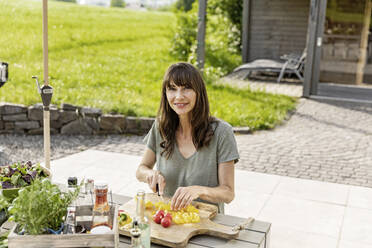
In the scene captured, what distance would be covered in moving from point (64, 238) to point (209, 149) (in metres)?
0.96

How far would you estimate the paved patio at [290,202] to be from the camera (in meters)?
Result: 3.10

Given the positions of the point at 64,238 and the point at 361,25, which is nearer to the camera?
the point at 64,238

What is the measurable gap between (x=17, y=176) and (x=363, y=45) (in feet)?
26.8

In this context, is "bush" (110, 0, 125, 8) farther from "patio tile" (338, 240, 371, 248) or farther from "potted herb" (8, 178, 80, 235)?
"potted herb" (8, 178, 80, 235)

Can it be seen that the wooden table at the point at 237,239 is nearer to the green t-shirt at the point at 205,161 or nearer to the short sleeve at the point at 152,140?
the green t-shirt at the point at 205,161

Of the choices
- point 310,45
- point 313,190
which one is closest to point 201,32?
point 310,45

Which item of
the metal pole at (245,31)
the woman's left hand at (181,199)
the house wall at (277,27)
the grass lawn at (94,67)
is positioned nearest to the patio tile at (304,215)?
the woman's left hand at (181,199)

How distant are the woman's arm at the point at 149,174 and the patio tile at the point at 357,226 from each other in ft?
5.55

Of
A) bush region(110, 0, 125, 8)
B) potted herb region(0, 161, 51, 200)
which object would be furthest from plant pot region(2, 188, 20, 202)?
bush region(110, 0, 125, 8)

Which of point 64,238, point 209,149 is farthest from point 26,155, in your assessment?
point 64,238

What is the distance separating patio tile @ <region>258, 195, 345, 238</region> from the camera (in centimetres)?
324

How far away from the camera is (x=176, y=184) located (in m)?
2.20

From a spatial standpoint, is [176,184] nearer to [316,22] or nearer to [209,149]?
[209,149]

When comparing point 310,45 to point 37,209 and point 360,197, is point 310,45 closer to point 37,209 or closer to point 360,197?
point 360,197
